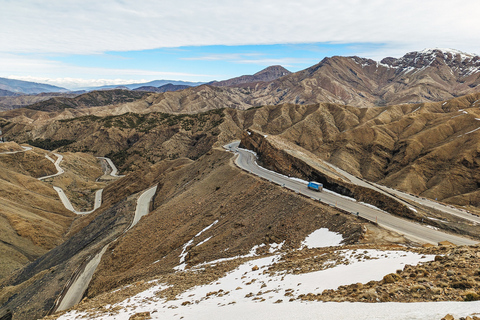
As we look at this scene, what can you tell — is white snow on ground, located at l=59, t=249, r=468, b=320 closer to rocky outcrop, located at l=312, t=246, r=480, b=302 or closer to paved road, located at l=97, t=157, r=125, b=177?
rocky outcrop, located at l=312, t=246, r=480, b=302

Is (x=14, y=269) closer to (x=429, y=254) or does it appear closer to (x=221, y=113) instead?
(x=429, y=254)

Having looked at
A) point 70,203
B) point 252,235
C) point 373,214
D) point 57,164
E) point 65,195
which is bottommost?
point 70,203

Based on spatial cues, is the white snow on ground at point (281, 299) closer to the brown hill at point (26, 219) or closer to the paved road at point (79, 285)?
the paved road at point (79, 285)

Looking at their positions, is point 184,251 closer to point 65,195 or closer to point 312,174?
point 312,174

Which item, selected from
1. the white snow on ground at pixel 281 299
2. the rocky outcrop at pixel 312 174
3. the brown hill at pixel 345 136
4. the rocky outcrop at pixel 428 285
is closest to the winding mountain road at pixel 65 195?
the brown hill at pixel 345 136

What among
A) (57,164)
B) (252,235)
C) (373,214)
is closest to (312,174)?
(373,214)
